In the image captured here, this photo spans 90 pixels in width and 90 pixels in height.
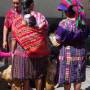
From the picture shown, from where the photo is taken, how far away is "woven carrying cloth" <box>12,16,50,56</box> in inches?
261

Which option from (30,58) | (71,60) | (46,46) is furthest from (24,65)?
(71,60)

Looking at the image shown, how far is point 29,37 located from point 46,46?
0.99 ft

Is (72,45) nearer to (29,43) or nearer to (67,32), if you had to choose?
(67,32)

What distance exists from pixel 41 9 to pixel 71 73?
8088mm

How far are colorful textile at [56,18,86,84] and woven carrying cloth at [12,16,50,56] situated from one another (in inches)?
10.9

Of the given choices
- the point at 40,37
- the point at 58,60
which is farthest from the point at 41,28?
the point at 58,60

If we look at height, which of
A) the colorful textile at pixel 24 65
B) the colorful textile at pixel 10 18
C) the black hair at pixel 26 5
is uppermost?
the black hair at pixel 26 5

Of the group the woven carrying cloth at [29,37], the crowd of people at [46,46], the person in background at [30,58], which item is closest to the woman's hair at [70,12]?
the crowd of people at [46,46]

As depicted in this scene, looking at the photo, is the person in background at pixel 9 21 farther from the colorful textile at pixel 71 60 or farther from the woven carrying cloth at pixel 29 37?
the colorful textile at pixel 71 60

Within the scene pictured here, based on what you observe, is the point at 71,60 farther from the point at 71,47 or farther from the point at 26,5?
the point at 26,5

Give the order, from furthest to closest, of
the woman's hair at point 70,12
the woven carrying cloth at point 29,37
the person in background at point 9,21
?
the person in background at point 9,21 < the woman's hair at point 70,12 < the woven carrying cloth at point 29,37

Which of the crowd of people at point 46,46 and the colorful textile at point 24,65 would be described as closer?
the crowd of people at point 46,46

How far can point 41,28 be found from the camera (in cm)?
667

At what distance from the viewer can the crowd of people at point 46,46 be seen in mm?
6645
